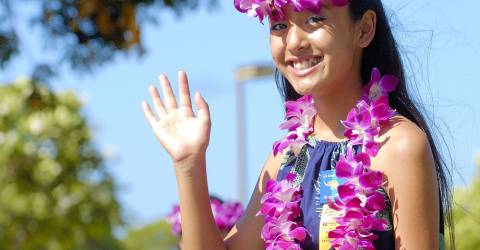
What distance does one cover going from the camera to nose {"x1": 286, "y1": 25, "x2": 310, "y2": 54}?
128 inches

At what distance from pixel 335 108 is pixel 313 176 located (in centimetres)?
20

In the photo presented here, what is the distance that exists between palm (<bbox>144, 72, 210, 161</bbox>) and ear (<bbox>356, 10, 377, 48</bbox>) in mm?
443

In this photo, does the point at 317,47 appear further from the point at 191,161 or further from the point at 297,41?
the point at 191,161

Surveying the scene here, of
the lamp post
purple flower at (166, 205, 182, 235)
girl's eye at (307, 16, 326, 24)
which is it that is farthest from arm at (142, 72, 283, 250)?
the lamp post

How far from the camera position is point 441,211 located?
3.31 m

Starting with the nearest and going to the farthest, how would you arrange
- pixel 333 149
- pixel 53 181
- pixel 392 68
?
pixel 333 149, pixel 392 68, pixel 53 181

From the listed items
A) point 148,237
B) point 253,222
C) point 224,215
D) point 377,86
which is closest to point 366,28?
point 377,86

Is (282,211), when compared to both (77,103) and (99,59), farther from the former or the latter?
(77,103)

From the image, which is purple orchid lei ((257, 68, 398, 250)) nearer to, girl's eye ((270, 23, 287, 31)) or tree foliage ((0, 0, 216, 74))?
girl's eye ((270, 23, 287, 31))

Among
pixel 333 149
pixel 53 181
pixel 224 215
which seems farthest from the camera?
pixel 53 181

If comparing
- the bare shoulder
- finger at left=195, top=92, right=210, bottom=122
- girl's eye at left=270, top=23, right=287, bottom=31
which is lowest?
the bare shoulder

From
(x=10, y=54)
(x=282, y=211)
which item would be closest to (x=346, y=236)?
(x=282, y=211)

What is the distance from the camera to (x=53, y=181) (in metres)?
27.5

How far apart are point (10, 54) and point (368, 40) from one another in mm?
6384
